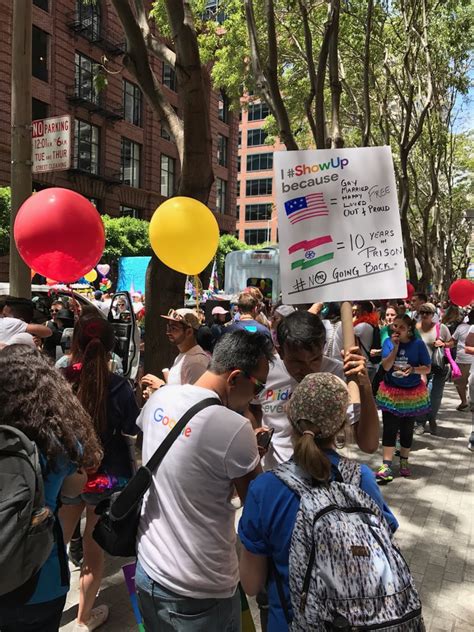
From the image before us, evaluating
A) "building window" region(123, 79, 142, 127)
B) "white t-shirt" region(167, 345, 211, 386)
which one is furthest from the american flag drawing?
"building window" region(123, 79, 142, 127)

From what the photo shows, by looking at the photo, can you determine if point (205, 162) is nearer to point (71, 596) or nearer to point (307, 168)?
A: point (307, 168)

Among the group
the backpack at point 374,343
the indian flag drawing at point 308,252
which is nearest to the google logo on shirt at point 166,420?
the indian flag drawing at point 308,252

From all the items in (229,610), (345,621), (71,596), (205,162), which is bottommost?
(71,596)

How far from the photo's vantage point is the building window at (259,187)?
2474 inches

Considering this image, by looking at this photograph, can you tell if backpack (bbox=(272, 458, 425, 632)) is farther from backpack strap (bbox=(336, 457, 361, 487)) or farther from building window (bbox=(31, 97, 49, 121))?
building window (bbox=(31, 97, 49, 121))

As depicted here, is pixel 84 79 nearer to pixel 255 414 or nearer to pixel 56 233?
pixel 56 233

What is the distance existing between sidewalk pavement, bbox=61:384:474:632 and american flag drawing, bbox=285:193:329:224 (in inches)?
96.4

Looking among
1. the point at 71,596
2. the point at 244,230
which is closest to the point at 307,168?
the point at 71,596

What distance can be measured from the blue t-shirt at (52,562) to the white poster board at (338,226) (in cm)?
158

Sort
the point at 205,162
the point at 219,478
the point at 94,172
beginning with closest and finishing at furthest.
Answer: the point at 219,478 → the point at 205,162 → the point at 94,172

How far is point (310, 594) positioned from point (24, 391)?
1167 millimetres

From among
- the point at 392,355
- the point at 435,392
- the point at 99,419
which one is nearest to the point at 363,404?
the point at 99,419

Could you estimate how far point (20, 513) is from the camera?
1.65 m

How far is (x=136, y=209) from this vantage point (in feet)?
104
